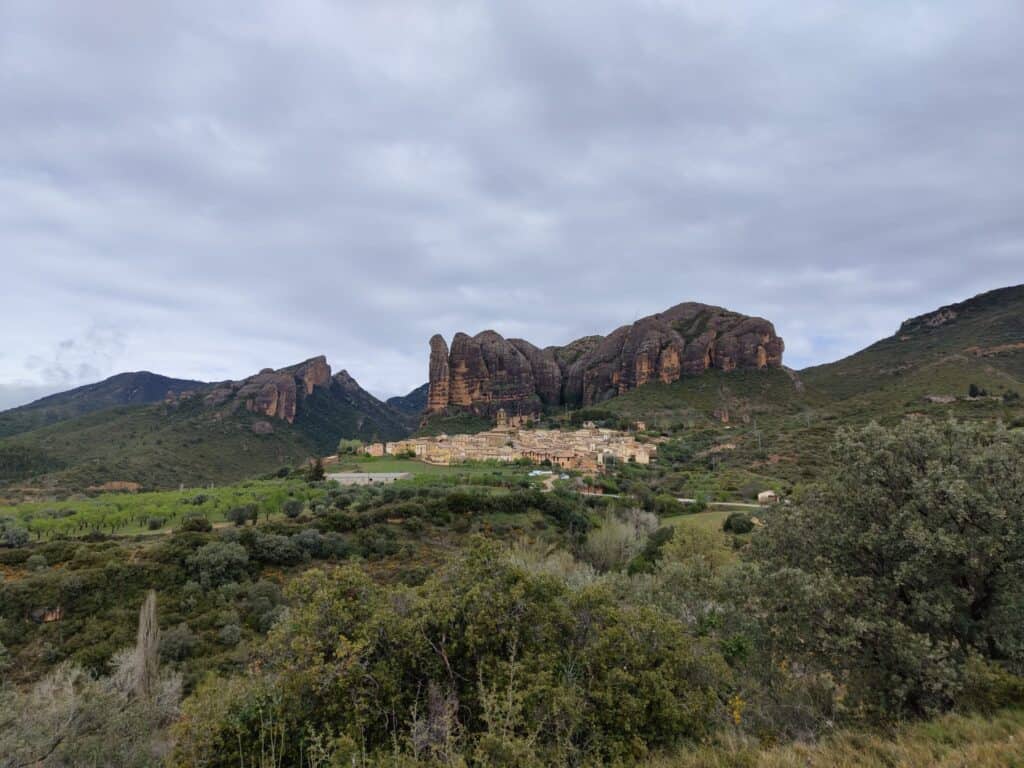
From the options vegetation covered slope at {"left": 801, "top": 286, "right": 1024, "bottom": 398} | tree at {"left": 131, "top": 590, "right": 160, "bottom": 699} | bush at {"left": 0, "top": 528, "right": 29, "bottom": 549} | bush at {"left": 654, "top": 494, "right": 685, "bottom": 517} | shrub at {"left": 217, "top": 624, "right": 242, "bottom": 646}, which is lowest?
bush at {"left": 654, "top": 494, "right": 685, "bottom": 517}

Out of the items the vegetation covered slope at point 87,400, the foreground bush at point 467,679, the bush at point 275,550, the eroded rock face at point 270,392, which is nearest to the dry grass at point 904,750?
the foreground bush at point 467,679

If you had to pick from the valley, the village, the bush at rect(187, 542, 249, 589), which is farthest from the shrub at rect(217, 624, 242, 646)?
the village

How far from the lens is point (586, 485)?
52.8 meters

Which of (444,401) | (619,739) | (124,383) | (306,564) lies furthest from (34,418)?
(619,739)

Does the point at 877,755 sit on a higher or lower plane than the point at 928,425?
lower

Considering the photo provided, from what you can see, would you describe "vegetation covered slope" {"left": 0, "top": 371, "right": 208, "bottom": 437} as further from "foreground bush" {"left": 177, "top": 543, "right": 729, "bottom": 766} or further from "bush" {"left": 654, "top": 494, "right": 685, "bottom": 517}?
"foreground bush" {"left": 177, "top": 543, "right": 729, "bottom": 766}

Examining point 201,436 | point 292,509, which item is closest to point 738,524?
point 292,509

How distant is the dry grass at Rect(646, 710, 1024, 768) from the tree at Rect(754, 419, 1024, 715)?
1.79 ft

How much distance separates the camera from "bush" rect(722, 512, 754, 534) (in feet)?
102

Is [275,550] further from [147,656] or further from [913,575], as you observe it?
[913,575]

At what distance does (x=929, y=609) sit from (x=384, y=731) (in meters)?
8.39

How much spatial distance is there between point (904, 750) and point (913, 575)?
3.19 meters

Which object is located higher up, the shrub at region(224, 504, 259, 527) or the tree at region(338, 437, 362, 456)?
the tree at region(338, 437, 362, 456)

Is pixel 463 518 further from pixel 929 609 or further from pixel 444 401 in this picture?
pixel 444 401
